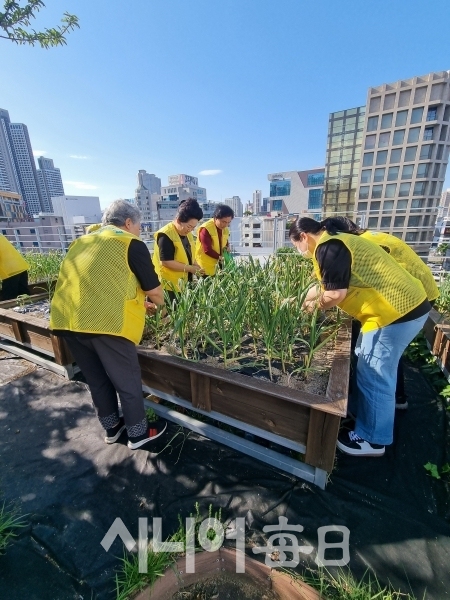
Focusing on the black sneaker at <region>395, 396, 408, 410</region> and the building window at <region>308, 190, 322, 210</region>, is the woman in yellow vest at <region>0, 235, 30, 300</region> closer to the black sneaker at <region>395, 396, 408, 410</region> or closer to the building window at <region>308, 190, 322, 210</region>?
the black sneaker at <region>395, 396, 408, 410</region>

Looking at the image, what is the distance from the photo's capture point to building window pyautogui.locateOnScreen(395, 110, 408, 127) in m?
30.3

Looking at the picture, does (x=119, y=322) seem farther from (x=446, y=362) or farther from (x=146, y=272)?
(x=446, y=362)

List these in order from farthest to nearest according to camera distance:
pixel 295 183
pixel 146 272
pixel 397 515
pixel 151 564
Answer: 1. pixel 295 183
2. pixel 146 272
3. pixel 397 515
4. pixel 151 564

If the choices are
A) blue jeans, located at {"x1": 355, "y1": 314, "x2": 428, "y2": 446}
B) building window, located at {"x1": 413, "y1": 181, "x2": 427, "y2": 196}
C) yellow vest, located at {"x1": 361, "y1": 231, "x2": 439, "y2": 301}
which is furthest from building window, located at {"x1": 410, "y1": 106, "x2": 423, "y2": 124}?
blue jeans, located at {"x1": 355, "y1": 314, "x2": 428, "y2": 446}

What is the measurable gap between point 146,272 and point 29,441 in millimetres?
1329

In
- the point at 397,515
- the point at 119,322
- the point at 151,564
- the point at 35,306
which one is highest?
the point at 119,322

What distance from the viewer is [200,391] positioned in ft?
4.74

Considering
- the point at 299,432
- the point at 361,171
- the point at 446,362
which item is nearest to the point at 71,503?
the point at 299,432

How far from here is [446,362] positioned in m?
1.92

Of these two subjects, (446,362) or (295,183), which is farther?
(295,183)

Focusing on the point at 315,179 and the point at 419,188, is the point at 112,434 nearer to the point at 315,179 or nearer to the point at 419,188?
the point at 419,188

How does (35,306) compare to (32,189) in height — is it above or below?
below

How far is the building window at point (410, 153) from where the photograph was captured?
29875 millimetres

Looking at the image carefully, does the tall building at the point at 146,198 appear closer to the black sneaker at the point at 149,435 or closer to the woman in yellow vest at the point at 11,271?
the woman in yellow vest at the point at 11,271
